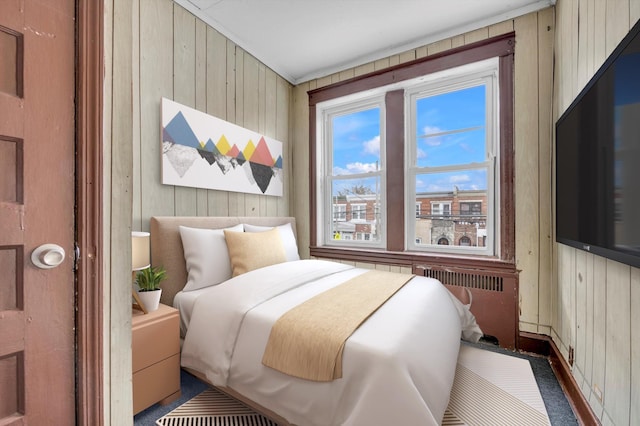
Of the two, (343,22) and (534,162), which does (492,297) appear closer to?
(534,162)

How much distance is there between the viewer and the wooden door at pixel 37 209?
72cm

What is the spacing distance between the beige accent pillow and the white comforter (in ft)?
0.65

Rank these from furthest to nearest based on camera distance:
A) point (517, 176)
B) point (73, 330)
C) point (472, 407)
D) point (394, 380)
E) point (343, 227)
Answer: 1. point (343, 227)
2. point (517, 176)
3. point (472, 407)
4. point (394, 380)
5. point (73, 330)

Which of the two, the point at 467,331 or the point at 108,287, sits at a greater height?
the point at 108,287

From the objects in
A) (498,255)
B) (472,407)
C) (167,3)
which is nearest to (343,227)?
(498,255)

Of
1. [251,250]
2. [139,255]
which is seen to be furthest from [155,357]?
[251,250]

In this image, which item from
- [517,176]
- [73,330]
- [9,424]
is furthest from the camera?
[517,176]

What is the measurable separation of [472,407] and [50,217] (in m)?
2.12

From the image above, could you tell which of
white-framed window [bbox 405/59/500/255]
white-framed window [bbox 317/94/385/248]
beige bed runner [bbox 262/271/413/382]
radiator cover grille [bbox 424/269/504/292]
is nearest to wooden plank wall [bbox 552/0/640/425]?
radiator cover grille [bbox 424/269/504/292]

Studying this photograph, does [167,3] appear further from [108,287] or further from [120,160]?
[108,287]

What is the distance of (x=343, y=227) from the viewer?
3502mm

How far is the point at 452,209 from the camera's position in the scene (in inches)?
112

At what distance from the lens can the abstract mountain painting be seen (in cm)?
226

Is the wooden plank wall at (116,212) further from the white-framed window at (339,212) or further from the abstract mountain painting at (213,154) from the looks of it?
the white-framed window at (339,212)
